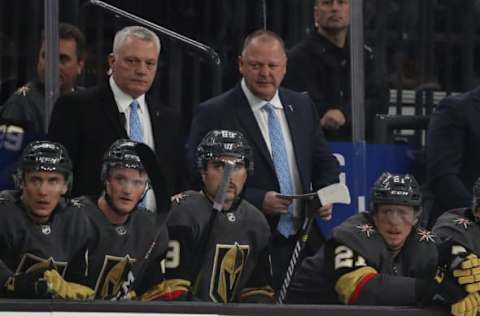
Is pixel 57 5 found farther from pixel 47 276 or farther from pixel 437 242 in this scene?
pixel 437 242

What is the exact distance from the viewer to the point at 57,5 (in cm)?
652

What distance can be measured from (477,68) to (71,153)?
1.76 m

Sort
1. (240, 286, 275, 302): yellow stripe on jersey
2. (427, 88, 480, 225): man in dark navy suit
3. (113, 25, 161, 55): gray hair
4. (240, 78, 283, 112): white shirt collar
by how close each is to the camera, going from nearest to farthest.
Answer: (113, 25, 161, 55): gray hair, (240, 286, 275, 302): yellow stripe on jersey, (240, 78, 283, 112): white shirt collar, (427, 88, 480, 225): man in dark navy suit

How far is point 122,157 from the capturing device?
6.48 m

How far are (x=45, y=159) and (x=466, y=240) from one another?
181 centimetres

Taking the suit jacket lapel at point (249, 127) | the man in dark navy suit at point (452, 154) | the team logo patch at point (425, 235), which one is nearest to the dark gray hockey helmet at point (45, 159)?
the suit jacket lapel at point (249, 127)

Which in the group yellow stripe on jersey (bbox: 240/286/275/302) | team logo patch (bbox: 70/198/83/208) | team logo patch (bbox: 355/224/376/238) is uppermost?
team logo patch (bbox: 70/198/83/208)

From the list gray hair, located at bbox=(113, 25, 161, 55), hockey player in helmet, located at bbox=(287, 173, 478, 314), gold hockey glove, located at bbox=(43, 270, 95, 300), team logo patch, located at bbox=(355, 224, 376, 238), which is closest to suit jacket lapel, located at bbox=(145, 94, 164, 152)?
gray hair, located at bbox=(113, 25, 161, 55)

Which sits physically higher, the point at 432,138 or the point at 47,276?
the point at 432,138

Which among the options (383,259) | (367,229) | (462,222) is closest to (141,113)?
(367,229)

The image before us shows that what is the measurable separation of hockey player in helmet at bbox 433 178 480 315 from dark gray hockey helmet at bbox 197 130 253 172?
0.90 metres

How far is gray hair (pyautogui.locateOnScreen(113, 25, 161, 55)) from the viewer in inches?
259

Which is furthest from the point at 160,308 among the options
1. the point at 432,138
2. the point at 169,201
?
the point at 432,138

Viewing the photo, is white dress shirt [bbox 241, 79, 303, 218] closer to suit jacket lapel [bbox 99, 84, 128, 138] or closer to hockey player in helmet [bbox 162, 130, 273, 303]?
hockey player in helmet [bbox 162, 130, 273, 303]
